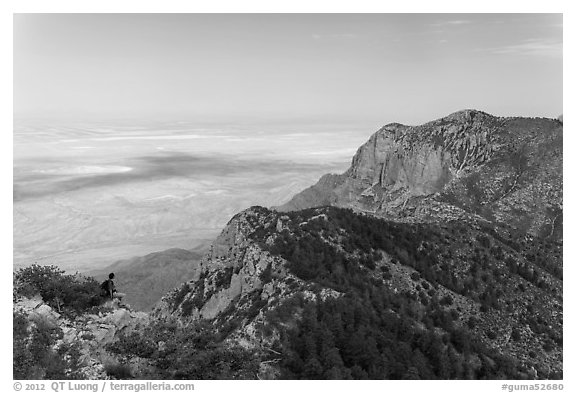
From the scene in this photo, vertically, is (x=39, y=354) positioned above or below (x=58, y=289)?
below

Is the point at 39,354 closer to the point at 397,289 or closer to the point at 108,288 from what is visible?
the point at 108,288

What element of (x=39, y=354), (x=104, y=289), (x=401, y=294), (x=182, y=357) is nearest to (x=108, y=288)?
(x=104, y=289)

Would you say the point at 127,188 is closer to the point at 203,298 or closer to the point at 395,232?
the point at 203,298

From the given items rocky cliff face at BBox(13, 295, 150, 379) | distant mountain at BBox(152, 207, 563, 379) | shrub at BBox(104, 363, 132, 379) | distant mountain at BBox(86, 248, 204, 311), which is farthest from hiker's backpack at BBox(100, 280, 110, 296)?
distant mountain at BBox(86, 248, 204, 311)

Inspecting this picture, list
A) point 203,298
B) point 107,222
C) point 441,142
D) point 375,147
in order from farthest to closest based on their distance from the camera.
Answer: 1. point 375,147
2. point 441,142
3. point 107,222
4. point 203,298

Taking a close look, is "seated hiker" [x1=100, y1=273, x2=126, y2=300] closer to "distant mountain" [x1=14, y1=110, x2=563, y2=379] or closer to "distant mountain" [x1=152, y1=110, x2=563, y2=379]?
"distant mountain" [x1=14, y1=110, x2=563, y2=379]

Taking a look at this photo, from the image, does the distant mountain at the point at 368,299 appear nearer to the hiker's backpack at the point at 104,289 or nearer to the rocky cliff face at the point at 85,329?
the rocky cliff face at the point at 85,329
